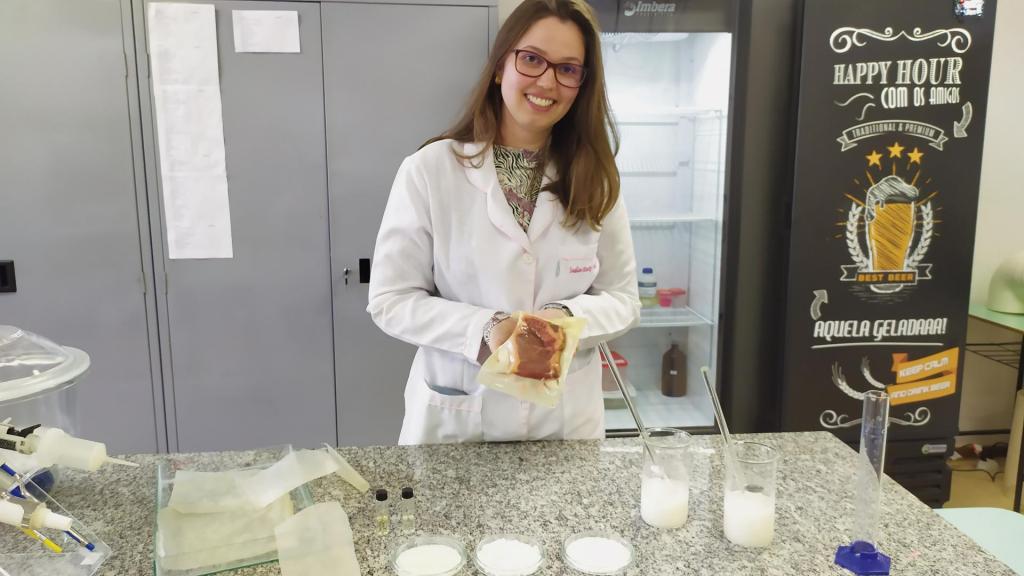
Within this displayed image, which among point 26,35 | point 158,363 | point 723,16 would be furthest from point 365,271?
point 723,16

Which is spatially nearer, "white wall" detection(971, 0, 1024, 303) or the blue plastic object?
the blue plastic object

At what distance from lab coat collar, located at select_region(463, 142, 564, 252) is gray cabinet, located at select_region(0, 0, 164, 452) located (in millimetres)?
1491

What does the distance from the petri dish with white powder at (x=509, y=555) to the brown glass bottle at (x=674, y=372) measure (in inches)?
87.3

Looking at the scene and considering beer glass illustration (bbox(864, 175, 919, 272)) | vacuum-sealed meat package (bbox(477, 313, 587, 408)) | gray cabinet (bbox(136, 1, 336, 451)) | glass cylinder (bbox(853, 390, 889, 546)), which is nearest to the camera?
glass cylinder (bbox(853, 390, 889, 546))

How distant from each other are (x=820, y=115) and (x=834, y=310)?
2.35ft

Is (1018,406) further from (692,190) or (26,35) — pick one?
(26,35)

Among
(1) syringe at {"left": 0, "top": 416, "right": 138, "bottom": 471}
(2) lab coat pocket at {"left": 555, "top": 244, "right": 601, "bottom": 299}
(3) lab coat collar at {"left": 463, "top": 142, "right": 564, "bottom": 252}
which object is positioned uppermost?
(3) lab coat collar at {"left": 463, "top": 142, "right": 564, "bottom": 252}

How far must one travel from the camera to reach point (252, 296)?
2.65m

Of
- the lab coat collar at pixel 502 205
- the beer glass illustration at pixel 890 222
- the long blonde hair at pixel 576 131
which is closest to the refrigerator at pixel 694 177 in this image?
the beer glass illustration at pixel 890 222

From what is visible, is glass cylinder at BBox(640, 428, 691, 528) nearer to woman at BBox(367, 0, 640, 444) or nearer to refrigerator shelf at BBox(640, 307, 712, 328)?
woman at BBox(367, 0, 640, 444)

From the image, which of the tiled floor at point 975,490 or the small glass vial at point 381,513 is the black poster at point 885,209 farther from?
the small glass vial at point 381,513

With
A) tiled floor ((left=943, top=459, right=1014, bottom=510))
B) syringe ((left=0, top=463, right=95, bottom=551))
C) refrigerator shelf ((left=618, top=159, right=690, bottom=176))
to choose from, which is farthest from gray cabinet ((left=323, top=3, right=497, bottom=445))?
tiled floor ((left=943, top=459, right=1014, bottom=510))

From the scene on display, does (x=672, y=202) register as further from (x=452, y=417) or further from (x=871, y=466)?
(x=871, y=466)

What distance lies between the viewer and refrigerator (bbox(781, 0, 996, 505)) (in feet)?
8.55
